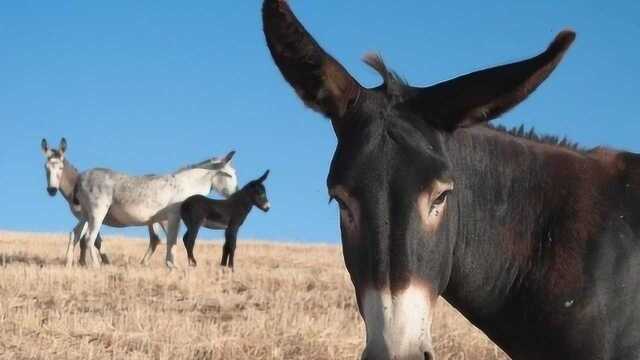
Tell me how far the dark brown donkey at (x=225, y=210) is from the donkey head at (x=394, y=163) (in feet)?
65.4

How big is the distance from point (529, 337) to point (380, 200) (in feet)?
4.21

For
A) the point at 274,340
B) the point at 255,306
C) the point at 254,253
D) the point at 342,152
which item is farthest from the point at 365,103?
the point at 254,253

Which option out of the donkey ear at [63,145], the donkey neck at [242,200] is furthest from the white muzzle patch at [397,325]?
the donkey ear at [63,145]

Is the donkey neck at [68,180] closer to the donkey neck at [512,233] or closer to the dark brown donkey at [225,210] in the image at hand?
the dark brown donkey at [225,210]

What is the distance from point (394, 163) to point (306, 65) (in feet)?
2.13

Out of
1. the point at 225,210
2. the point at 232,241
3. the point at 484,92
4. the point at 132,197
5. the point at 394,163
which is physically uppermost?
the point at 132,197

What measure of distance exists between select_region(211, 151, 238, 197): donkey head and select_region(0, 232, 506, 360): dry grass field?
32.7ft

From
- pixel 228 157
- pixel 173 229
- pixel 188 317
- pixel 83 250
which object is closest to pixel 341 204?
pixel 188 317

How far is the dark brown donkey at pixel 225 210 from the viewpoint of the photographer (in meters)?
24.3

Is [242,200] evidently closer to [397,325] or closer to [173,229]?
[173,229]

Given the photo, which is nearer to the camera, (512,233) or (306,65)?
(306,65)

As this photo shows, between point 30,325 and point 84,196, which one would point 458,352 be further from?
point 84,196

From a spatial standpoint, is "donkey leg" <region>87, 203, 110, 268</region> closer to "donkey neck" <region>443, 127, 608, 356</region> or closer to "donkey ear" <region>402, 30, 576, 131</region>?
"donkey neck" <region>443, 127, 608, 356</region>

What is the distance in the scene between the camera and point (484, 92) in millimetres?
3598
